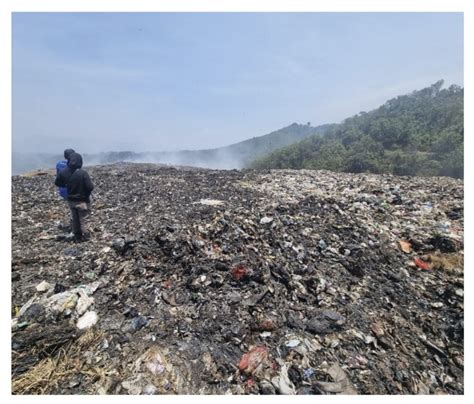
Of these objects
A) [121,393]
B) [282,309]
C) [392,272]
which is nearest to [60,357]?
[121,393]

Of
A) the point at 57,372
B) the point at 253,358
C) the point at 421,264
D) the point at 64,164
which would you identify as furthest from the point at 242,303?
the point at 64,164

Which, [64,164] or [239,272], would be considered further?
[64,164]

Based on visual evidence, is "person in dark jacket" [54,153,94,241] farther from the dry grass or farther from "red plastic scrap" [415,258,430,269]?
"red plastic scrap" [415,258,430,269]

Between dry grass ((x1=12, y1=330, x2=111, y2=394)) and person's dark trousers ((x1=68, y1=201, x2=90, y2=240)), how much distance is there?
7.97ft

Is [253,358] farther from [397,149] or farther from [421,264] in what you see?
[397,149]

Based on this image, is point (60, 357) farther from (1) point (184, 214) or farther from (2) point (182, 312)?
(1) point (184, 214)

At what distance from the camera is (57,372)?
2.55 meters

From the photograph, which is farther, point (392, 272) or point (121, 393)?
point (392, 272)

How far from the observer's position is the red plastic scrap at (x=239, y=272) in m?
3.72

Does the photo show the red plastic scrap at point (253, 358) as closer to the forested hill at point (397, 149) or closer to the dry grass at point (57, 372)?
the dry grass at point (57, 372)

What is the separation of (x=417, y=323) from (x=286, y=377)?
1.90 meters

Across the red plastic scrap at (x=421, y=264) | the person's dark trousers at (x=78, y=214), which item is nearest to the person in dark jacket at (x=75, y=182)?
the person's dark trousers at (x=78, y=214)

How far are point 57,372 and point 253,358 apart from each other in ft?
5.75

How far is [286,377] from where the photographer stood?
8.61 ft
